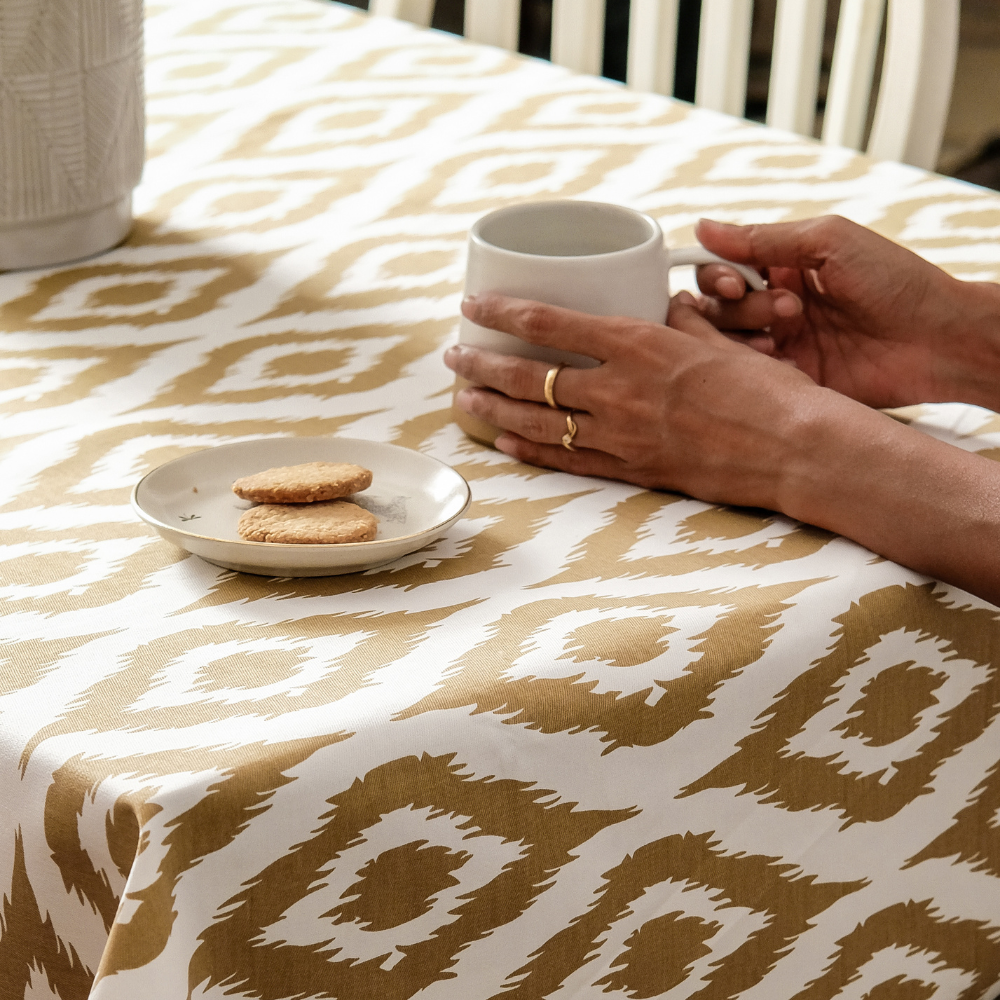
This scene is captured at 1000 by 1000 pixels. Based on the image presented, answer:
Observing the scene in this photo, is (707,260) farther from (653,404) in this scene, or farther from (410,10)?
(410,10)

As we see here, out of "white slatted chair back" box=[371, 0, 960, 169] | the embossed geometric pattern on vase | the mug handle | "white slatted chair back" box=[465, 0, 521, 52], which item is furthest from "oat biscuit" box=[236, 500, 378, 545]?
"white slatted chair back" box=[465, 0, 521, 52]

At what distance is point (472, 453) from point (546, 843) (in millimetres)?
→ 279

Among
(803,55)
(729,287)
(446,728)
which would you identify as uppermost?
(803,55)

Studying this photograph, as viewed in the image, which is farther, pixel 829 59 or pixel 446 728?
pixel 829 59

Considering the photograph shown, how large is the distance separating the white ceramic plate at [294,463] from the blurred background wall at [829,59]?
314 cm

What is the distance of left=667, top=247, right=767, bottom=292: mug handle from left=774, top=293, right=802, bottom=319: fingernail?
1 cm

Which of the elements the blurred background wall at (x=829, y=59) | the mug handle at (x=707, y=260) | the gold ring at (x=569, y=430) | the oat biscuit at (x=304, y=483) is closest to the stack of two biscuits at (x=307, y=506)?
the oat biscuit at (x=304, y=483)

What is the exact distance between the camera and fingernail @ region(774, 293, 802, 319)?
784mm

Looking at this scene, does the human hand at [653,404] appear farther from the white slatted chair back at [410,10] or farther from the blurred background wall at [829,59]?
the blurred background wall at [829,59]

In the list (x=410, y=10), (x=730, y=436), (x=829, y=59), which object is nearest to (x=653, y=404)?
(x=730, y=436)

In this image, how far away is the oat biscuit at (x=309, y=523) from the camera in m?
0.55

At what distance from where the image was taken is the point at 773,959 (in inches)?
22.6

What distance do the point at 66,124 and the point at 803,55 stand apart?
3.43ft

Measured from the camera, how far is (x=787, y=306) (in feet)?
2.58
